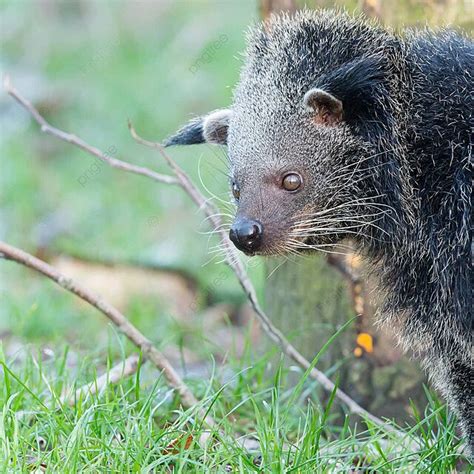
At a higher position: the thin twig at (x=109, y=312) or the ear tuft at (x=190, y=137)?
the ear tuft at (x=190, y=137)

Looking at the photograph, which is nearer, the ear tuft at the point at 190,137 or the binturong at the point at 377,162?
the binturong at the point at 377,162

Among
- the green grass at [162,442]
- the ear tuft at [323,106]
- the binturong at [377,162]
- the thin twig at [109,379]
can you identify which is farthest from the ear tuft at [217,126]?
the green grass at [162,442]

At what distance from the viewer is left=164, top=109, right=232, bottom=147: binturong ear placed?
17.0ft

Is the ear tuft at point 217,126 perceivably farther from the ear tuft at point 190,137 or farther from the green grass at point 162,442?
the green grass at point 162,442

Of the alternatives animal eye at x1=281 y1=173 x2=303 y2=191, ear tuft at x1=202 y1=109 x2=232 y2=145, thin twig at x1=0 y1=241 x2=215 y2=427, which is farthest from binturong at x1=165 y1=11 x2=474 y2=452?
thin twig at x1=0 y1=241 x2=215 y2=427

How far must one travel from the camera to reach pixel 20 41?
17.3m

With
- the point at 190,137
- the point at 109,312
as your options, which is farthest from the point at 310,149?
the point at 109,312

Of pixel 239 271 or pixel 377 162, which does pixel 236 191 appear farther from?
pixel 239 271

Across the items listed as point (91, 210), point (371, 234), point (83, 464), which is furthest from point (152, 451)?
point (91, 210)

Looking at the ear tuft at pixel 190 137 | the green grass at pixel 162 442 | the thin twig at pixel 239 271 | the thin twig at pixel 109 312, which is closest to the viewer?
the green grass at pixel 162 442

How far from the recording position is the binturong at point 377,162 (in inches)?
176

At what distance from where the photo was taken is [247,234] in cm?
452

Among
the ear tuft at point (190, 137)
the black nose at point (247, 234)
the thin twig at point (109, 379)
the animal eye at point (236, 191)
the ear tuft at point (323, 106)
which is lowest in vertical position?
the thin twig at point (109, 379)

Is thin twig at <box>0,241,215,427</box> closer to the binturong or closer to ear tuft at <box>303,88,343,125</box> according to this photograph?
the binturong
